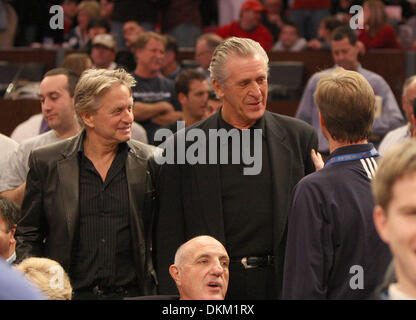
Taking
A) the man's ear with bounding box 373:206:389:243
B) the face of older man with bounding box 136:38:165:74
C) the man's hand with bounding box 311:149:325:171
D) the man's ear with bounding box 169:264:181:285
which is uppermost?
the face of older man with bounding box 136:38:165:74

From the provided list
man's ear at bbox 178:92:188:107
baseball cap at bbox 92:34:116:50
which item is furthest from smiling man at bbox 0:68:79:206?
baseball cap at bbox 92:34:116:50

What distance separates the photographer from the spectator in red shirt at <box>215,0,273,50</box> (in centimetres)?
820

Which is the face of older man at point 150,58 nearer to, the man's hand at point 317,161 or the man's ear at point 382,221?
the man's hand at point 317,161

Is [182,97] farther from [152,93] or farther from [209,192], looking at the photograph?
[209,192]

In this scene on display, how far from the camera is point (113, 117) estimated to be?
11.7 ft

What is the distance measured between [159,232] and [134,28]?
508cm

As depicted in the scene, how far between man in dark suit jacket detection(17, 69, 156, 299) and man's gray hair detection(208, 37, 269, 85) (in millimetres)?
432

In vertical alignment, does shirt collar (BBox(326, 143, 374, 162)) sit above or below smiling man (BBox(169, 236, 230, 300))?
above

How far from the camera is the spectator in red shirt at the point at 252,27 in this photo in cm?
820

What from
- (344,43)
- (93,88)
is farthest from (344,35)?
(93,88)

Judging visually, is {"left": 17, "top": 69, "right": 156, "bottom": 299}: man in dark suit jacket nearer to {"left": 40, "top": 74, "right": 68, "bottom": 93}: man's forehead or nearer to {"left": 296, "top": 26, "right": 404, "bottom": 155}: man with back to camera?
{"left": 40, "top": 74, "right": 68, "bottom": 93}: man's forehead

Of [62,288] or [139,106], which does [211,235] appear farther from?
[139,106]

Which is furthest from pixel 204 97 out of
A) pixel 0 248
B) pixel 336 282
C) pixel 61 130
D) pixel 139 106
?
pixel 336 282
